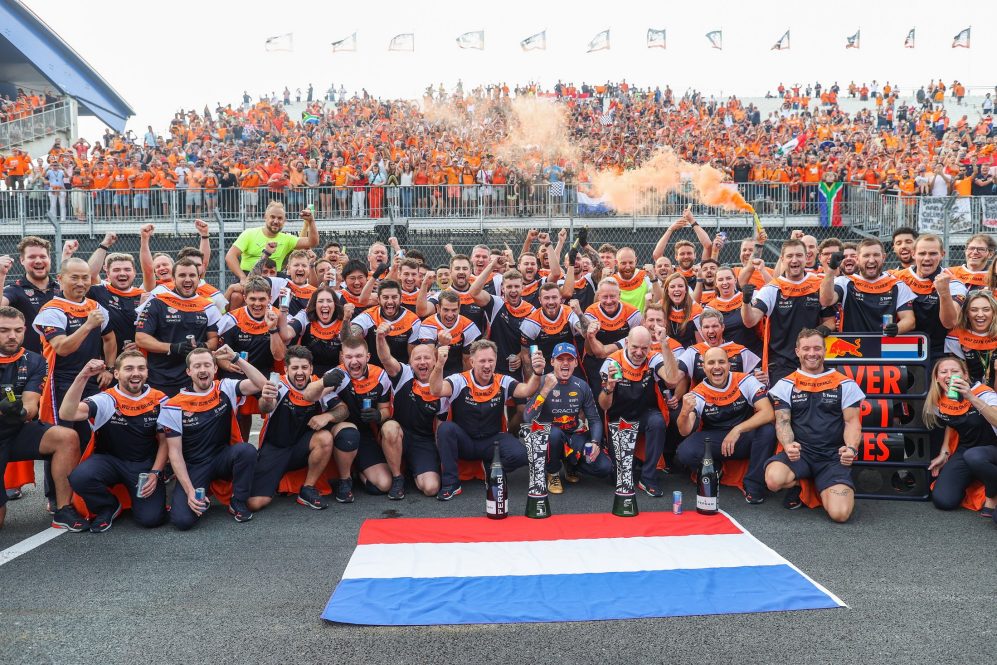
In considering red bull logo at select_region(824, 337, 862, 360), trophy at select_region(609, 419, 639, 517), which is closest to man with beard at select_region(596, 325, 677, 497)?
trophy at select_region(609, 419, 639, 517)

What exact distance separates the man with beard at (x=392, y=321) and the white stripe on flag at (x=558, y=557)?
2.63 m

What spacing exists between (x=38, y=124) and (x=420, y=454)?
2450 cm

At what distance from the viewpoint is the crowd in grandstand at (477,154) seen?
16844mm

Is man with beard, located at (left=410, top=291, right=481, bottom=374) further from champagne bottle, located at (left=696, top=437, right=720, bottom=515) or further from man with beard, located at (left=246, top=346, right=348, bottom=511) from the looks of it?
champagne bottle, located at (left=696, top=437, right=720, bottom=515)

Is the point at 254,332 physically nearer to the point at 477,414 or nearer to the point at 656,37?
the point at 477,414

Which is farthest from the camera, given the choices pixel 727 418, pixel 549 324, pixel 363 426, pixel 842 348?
pixel 549 324

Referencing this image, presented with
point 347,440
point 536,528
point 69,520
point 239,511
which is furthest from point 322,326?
point 536,528

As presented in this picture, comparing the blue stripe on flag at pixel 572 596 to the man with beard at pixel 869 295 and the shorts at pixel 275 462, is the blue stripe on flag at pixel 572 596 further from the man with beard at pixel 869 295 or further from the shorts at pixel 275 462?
the man with beard at pixel 869 295

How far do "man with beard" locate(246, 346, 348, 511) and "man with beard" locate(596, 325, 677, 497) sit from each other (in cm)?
244

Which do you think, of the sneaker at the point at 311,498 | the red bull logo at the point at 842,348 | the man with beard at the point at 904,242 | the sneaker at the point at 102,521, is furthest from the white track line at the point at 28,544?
the man with beard at the point at 904,242

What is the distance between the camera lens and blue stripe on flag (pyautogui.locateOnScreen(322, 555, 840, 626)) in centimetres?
509

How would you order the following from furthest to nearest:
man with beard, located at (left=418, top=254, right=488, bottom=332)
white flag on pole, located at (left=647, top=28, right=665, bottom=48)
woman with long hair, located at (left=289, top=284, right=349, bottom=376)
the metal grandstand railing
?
white flag on pole, located at (left=647, top=28, right=665, bottom=48) < the metal grandstand railing < man with beard, located at (left=418, top=254, right=488, bottom=332) < woman with long hair, located at (left=289, top=284, right=349, bottom=376)

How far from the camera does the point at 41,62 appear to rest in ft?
101

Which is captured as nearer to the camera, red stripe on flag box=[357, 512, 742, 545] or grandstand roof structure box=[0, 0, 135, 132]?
red stripe on flag box=[357, 512, 742, 545]
